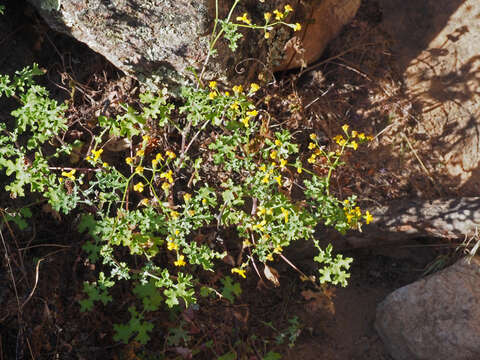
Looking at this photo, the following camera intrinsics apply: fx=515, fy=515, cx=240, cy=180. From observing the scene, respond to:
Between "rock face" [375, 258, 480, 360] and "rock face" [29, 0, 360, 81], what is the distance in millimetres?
2252

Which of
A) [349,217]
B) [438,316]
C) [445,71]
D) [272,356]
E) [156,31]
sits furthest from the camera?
[445,71]

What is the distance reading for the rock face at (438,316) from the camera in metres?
3.98

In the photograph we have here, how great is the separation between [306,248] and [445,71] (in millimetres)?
2142

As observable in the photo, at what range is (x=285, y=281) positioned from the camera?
4.35m

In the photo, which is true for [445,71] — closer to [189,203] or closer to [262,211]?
[262,211]

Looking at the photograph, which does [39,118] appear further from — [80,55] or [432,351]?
[432,351]

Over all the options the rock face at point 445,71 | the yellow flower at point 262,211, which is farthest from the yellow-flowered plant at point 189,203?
the rock face at point 445,71

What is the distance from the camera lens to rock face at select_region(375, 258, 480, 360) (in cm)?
398

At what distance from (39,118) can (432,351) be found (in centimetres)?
335

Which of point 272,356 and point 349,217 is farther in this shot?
point 272,356

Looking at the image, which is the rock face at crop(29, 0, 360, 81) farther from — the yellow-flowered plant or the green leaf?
the green leaf

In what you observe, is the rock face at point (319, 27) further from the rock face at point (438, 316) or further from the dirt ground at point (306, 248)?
the rock face at point (438, 316)

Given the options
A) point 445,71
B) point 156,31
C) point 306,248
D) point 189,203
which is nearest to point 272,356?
point 306,248

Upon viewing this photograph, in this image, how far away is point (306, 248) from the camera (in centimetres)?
409
